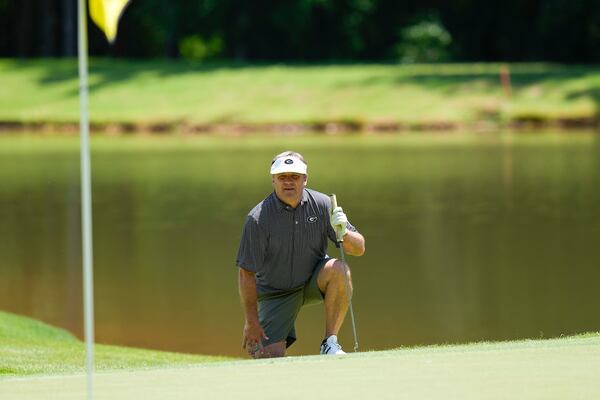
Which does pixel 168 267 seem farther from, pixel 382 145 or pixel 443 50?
pixel 443 50

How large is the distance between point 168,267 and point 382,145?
50.0ft

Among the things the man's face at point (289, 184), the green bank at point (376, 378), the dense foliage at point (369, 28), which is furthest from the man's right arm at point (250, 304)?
the dense foliage at point (369, 28)

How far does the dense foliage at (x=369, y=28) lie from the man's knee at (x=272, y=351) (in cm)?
3697

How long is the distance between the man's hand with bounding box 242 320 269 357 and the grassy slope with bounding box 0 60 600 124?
25362mm

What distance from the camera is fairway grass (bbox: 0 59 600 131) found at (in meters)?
33.1

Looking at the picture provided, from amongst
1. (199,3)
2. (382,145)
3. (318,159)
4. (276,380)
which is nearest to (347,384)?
(276,380)

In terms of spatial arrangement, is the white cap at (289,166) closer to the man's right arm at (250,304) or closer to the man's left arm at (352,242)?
the man's left arm at (352,242)

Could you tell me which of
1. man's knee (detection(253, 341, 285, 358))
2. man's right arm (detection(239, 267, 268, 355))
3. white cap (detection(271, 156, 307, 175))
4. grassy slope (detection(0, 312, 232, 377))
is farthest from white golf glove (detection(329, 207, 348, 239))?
grassy slope (detection(0, 312, 232, 377))

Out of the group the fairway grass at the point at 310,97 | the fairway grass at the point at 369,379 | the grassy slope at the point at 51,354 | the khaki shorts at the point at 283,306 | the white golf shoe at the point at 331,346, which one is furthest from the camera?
the fairway grass at the point at 310,97

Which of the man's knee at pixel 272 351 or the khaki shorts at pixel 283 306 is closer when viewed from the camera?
the man's knee at pixel 272 351

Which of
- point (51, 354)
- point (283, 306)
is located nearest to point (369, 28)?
point (51, 354)

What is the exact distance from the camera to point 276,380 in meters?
5.72

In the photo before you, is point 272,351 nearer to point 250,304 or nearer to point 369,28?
point 250,304

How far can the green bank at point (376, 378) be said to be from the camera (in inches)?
213
